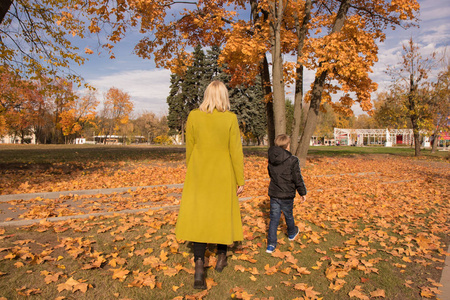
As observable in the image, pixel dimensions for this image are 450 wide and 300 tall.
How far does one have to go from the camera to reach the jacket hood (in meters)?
4.07

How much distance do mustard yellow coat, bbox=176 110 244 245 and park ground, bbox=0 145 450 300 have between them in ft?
2.12

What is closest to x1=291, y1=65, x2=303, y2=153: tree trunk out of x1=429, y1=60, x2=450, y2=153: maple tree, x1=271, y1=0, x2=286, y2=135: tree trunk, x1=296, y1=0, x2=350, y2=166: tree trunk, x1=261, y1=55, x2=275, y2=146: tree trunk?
x1=296, y1=0, x2=350, y2=166: tree trunk

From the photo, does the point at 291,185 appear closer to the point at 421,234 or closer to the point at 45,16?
the point at 421,234

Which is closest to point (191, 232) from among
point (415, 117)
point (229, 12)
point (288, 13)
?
point (229, 12)

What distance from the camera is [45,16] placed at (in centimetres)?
973

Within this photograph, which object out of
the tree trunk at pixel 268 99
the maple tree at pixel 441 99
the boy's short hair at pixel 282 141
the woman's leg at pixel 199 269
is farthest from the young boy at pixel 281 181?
the maple tree at pixel 441 99

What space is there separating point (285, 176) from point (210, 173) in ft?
4.76

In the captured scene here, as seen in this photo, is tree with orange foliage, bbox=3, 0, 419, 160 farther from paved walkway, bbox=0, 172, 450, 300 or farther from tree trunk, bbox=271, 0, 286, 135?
paved walkway, bbox=0, 172, 450, 300

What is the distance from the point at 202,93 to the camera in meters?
45.5

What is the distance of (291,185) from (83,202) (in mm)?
4566

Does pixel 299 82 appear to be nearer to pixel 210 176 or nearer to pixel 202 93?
pixel 210 176

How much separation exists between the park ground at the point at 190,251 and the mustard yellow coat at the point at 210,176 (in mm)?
646

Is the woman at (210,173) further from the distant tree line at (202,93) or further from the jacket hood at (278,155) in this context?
the distant tree line at (202,93)

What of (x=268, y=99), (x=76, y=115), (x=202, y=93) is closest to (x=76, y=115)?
(x=76, y=115)
